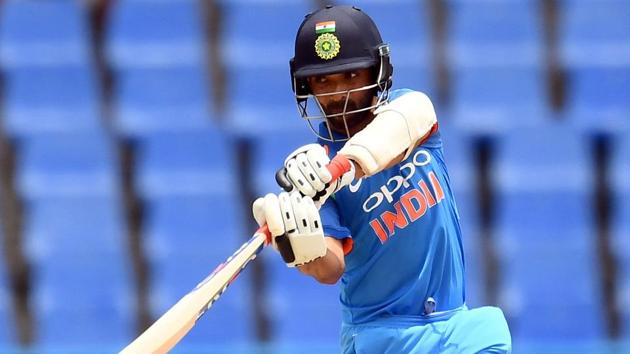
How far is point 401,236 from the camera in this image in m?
3.54

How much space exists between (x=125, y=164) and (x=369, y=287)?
355 centimetres

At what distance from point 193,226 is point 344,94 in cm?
344

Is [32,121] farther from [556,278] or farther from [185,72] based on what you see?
[556,278]

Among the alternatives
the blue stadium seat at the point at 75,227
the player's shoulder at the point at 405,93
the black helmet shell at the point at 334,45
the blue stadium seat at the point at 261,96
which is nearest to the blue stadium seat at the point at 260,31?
the blue stadium seat at the point at 261,96

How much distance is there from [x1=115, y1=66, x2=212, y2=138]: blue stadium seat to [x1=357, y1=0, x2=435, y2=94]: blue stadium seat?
99 cm

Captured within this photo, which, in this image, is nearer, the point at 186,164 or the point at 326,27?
the point at 326,27

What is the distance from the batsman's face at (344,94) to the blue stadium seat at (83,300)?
3.26 m

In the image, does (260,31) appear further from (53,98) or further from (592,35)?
(592,35)

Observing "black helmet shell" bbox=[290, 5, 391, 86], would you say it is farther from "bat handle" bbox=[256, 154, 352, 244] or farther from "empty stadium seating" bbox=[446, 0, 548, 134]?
"empty stadium seating" bbox=[446, 0, 548, 134]

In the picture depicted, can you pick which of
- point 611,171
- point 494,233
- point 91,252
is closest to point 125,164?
point 91,252

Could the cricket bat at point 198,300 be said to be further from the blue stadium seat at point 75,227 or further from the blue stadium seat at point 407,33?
the blue stadium seat at point 407,33

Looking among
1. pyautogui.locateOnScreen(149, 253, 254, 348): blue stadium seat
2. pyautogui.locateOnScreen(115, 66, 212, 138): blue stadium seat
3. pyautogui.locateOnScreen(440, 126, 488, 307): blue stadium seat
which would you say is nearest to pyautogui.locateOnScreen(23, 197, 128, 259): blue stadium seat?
pyautogui.locateOnScreen(149, 253, 254, 348): blue stadium seat

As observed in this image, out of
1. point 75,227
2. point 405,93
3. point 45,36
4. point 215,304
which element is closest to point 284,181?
point 405,93

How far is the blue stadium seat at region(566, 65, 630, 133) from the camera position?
713 cm
